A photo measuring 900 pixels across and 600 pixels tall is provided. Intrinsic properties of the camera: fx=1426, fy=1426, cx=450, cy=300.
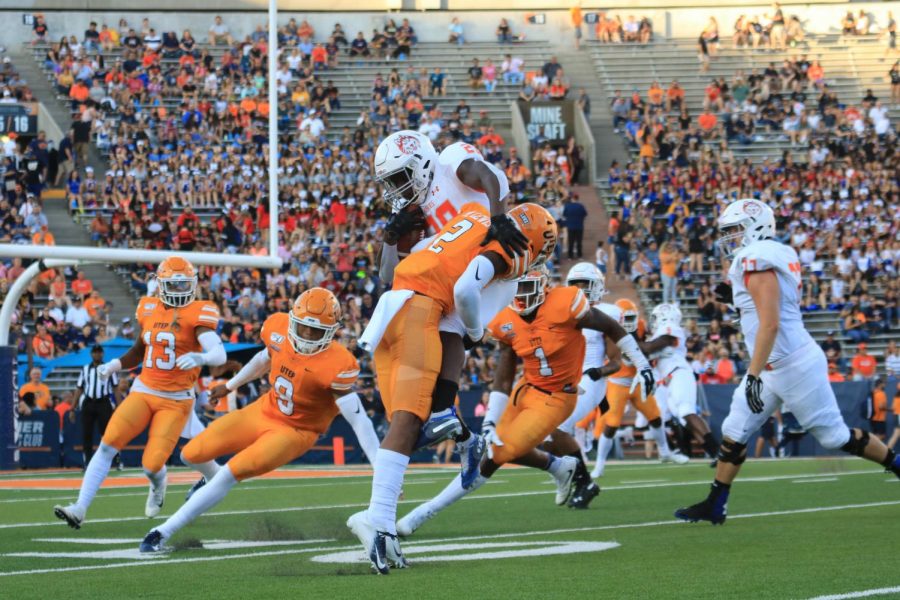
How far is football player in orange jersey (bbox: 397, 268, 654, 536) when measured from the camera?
882 centimetres

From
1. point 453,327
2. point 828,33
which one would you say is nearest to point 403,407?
point 453,327

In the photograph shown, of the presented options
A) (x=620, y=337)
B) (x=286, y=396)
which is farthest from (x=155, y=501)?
(x=620, y=337)

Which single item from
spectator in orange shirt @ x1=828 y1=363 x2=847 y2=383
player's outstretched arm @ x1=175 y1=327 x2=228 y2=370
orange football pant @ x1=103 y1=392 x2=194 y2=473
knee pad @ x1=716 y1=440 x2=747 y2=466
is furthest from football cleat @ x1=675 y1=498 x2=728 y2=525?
spectator in orange shirt @ x1=828 y1=363 x2=847 y2=383

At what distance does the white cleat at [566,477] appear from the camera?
9.59 metres

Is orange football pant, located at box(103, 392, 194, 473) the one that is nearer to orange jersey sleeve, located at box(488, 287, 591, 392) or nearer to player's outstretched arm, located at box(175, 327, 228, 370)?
player's outstretched arm, located at box(175, 327, 228, 370)

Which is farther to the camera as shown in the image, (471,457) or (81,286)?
(81,286)

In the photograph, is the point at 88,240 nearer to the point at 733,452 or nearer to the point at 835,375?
the point at 835,375

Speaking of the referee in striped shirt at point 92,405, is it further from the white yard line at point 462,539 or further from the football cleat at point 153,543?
the football cleat at point 153,543

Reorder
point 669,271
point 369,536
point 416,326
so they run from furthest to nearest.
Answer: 1. point 669,271
2. point 416,326
3. point 369,536

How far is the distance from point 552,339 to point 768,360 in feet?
5.48

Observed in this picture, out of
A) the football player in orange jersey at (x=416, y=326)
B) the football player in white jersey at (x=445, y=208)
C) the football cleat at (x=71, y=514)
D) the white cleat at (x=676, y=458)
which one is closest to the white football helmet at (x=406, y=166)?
the football player in white jersey at (x=445, y=208)

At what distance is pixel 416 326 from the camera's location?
6148 mm

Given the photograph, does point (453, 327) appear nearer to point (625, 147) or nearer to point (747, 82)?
point (625, 147)

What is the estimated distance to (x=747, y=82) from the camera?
31750 millimetres
